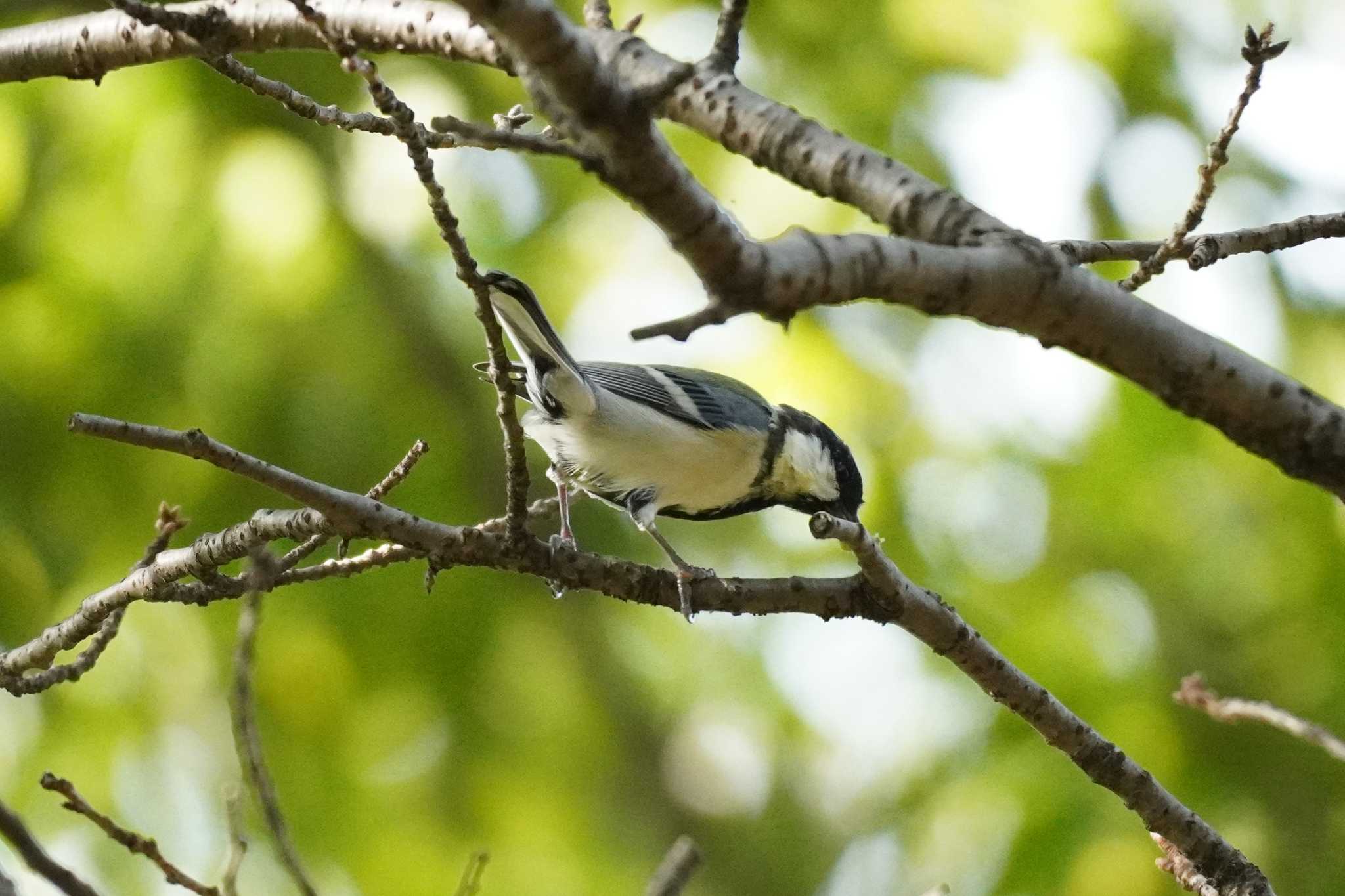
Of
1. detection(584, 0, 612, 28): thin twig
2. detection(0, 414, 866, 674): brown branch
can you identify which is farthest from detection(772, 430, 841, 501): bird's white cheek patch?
detection(584, 0, 612, 28): thin twig

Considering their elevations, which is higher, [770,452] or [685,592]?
[770,452]

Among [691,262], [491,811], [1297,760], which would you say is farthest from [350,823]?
[691,262]

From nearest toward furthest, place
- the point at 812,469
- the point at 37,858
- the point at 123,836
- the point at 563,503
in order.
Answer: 1. the point at 37,858
2. the point at 123,836
3. the point at 563,503
4. the point at 812,469

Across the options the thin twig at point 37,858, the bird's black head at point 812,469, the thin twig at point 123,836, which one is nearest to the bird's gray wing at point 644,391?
the bird's black head at point 812,469

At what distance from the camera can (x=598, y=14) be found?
87.0 inches

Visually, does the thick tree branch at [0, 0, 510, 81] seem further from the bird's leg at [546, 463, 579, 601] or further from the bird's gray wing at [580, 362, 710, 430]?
the bird's gray wing at [580, 362, 710, 430]

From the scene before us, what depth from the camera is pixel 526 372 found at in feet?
13.3

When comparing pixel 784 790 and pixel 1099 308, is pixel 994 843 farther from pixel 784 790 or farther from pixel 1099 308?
pixel 1099 308

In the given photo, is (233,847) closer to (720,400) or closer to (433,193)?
(433,193)

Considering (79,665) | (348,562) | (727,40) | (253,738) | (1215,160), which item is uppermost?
(1215,160)

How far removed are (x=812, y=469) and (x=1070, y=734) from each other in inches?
79.7

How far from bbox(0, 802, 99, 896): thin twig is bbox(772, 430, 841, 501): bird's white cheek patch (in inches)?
129

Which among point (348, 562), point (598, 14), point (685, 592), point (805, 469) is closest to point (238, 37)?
point (598, 14)

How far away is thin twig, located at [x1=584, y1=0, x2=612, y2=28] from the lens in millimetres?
2205
